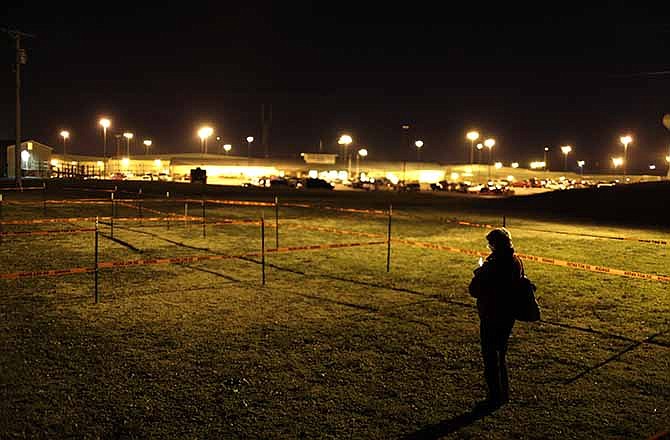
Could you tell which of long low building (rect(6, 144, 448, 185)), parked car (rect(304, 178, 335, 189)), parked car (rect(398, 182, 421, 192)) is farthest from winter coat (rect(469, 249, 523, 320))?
long low building (rect(6, 144, 448, 185))

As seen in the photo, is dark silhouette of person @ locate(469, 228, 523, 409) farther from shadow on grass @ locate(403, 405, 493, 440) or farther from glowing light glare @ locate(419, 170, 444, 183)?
glowing light glare @ locate(419, 170, 444, 183)

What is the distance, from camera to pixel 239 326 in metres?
8.61

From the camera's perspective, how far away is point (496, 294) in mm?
5680

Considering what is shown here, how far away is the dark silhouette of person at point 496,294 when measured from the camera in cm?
568

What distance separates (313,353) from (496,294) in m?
2.67

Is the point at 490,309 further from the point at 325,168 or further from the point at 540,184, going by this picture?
the point at 325,168

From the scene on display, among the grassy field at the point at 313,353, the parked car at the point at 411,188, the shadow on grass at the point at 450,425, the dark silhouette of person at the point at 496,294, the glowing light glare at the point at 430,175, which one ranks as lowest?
the shadow on grass at the point at 450,425

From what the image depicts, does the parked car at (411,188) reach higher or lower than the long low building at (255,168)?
lower

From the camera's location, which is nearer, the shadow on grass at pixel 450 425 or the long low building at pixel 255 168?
the shadow on grass at pixel 450 425

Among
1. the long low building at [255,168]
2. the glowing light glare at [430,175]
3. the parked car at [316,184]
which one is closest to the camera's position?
the parked car at [316,184]

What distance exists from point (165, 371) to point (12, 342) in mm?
2447

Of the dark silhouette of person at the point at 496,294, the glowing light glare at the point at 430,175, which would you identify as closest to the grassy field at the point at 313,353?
the dark silhouette of person at the point at 496,294

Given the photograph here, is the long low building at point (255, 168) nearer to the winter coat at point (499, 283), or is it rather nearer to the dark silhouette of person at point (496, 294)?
the dark silhouette of person at point (496, 294)

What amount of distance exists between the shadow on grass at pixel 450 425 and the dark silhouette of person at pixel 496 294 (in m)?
0.19
